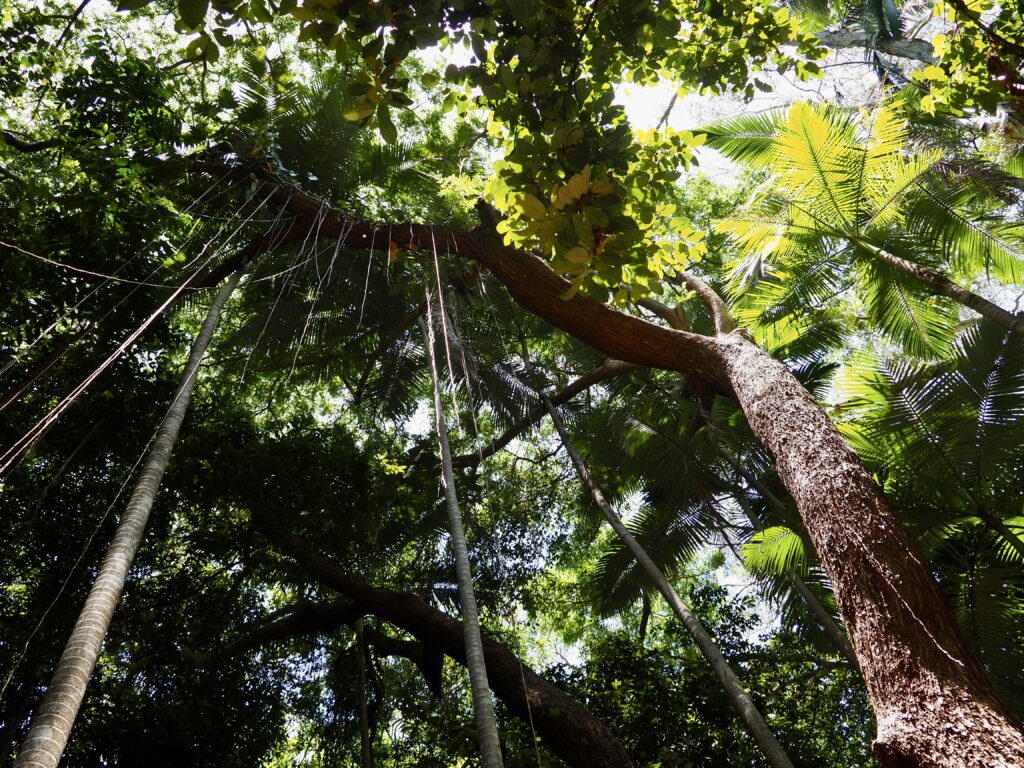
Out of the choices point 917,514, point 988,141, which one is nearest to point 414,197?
point 917,514

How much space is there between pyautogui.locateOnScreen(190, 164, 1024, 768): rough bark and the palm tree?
264cm

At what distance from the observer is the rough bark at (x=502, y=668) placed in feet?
15.8

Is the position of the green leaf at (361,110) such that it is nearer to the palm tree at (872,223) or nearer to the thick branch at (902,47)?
the palm tree at (872,223)

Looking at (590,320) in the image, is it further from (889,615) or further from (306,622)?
(306,622)

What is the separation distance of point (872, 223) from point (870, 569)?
4.84 meters

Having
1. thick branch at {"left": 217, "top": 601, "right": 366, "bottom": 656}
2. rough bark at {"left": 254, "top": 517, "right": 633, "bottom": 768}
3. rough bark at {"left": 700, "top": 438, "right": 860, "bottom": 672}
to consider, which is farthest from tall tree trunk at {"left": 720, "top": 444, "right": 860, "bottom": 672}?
thick branch at {"left": 217, "top": 601, "right": 366, "bottom": 656}

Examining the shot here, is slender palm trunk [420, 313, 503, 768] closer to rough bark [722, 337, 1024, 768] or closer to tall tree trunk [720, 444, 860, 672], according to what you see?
rough bark [722, 337, 1024, 768]

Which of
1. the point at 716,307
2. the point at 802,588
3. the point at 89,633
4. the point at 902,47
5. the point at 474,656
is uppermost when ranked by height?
the point at 902,47

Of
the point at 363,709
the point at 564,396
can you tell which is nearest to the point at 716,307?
the point at 564,396

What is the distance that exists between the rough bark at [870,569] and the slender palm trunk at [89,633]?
8.05 feet

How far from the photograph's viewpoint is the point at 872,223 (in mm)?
6223

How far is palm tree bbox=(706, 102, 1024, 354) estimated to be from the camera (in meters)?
6.03

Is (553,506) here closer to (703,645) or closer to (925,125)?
(703,645)

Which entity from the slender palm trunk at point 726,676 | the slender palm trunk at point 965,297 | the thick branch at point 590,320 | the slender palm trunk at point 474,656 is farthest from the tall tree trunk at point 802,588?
the slender palm trunk at point 474,656
